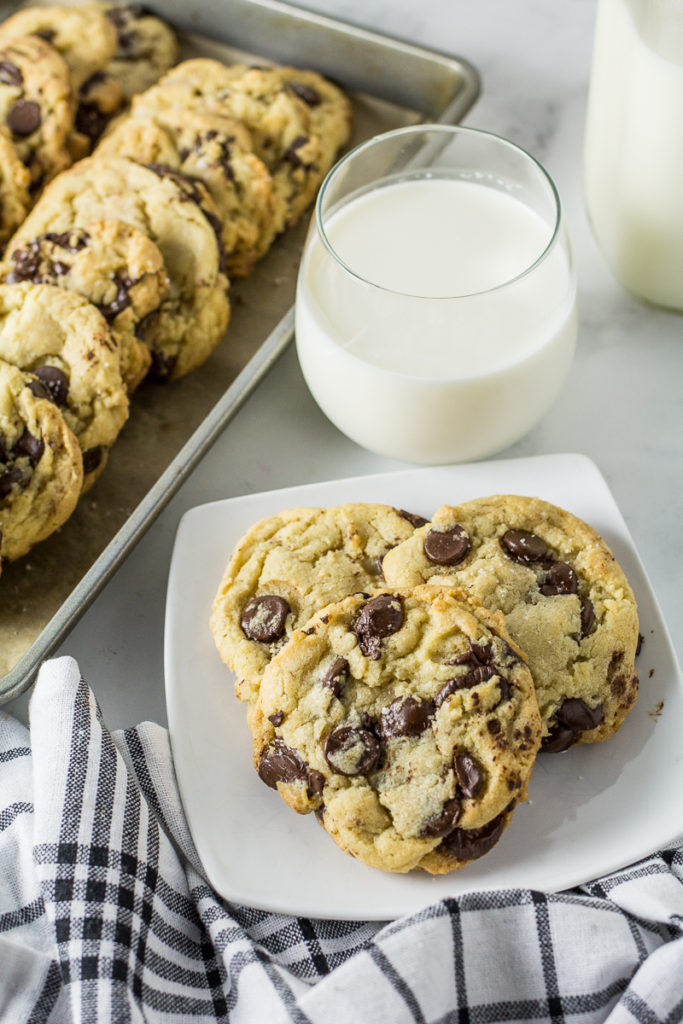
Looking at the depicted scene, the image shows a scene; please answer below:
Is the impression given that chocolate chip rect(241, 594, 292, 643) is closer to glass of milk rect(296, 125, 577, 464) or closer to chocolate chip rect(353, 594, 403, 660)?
chocolate chip rect(353, 594, 403, 660)

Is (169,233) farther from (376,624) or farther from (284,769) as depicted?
(284,769)

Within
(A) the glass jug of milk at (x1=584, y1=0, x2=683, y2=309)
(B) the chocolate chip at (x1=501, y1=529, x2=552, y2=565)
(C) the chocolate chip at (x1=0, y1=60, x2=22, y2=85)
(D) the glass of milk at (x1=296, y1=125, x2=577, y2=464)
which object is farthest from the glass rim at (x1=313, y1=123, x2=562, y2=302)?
(C) the chocolate chip at (x1=0, y1=60, x2=22, y2=85)

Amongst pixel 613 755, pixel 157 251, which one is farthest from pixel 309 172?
pixel 613 755

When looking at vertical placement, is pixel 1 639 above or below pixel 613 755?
below

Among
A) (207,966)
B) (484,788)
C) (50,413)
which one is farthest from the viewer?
(50,413)

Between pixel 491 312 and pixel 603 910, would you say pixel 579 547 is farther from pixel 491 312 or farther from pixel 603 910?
pixel 603 910

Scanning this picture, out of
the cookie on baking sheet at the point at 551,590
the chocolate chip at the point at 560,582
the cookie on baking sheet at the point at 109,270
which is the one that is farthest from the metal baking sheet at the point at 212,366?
the chocolate chip at the point at 560,582
